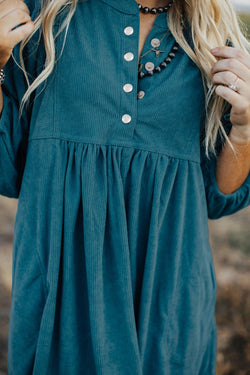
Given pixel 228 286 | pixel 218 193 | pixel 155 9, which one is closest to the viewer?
pixel 155 9

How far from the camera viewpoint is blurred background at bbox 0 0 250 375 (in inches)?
98.9

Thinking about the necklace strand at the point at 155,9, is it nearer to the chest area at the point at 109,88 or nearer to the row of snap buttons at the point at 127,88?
the chest area at the point at 109,88

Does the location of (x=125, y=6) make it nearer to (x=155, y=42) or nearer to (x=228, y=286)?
(x=155, y=42)

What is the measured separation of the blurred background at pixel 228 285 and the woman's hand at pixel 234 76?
84 centimetres

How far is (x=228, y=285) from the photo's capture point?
127 inches

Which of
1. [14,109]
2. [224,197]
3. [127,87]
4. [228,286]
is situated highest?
[127,87]

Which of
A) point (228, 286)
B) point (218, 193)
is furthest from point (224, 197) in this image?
point (228, 286)

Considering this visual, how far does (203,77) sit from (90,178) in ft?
Answer: 1.46

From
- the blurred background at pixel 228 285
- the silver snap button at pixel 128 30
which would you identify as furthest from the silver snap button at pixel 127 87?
the blurred background at pixel 228 285

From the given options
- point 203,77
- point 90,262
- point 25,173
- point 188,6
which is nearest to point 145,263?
point 90,262

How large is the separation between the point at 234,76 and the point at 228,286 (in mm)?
2458

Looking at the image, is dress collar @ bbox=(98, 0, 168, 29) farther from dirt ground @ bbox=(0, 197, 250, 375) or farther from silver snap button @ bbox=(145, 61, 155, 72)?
dirt ground @ bbox=(0, 197, 250, 375)

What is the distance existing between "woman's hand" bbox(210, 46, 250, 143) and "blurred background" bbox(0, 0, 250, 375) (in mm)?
840

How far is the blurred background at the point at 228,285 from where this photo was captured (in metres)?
2.51
